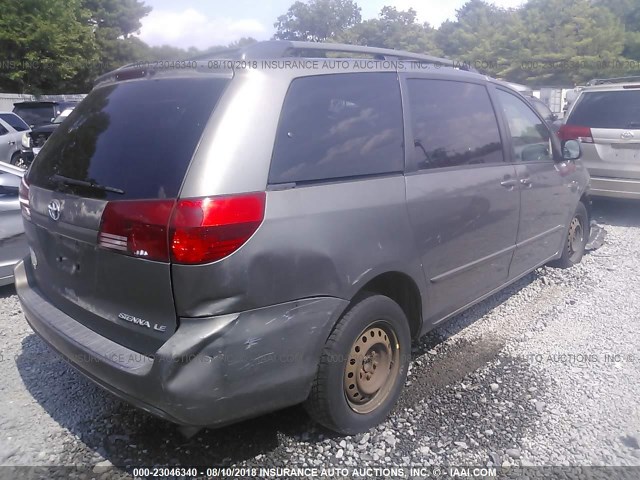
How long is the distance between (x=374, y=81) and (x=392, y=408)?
1.81 metres

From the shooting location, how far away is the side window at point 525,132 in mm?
3941

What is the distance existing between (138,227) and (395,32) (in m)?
43.8

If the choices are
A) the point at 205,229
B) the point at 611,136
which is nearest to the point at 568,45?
the point at 611,136

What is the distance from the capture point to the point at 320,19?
1603 inches

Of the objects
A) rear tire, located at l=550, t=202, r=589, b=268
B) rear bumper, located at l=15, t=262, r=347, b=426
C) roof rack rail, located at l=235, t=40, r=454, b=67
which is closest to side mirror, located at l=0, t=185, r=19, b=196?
rear bumper, located at l=15, t=262, r=347, b=426

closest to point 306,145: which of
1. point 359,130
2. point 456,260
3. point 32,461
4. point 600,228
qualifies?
point 359,130

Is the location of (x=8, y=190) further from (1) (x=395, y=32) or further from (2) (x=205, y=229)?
(1) (x=395, y=32)

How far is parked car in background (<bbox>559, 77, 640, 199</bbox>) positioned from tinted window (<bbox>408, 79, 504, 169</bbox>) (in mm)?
4084

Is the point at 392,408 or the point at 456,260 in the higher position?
the point at 456,260

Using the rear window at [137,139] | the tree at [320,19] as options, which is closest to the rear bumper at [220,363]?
the rear window at [137,139]

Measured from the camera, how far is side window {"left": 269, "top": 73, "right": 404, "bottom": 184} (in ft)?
7.52

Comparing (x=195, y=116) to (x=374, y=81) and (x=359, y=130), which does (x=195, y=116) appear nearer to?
(x=359, y=130)

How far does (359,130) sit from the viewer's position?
2.63 m

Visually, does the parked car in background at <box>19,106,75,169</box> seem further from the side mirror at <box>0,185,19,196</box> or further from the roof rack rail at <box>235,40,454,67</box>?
the roof rack rail at <box>235,40,454,67</box>
